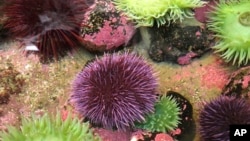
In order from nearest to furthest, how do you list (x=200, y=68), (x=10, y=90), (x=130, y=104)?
(x=130, y=104)
(x=10, y=90)
(x=200, y=68)

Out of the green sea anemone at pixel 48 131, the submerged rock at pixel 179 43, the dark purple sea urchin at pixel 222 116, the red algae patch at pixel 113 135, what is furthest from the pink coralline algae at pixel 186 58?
the green sea anemone at pixel 48 131

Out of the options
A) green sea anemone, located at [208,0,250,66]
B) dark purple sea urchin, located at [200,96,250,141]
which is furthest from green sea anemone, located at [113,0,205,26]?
dark purple sea urchin, located at [200,96,250,141]

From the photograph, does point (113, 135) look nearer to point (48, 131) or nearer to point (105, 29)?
point (48, 131)

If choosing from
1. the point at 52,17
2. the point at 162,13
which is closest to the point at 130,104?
the point at 162,13

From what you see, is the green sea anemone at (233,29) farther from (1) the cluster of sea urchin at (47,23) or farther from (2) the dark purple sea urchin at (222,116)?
(1) the cluster of sea urchin at (47,23)

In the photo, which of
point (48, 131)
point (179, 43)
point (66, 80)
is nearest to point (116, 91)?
point (48, 131)

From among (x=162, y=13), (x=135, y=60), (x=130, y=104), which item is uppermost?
(x=162, y=13)

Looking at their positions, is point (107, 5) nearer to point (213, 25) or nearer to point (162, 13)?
point (162, 13)

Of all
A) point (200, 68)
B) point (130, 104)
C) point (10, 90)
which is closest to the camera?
point (130, 104)
